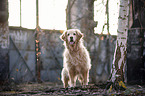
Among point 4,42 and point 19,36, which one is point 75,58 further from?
point 19,36

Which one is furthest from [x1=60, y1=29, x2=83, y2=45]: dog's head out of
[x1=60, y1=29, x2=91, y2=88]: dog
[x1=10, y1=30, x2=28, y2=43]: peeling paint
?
[x1=10, y1=30, x2=28, y2=43]: peeling paint

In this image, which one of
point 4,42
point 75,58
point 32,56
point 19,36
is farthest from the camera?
point 32,56

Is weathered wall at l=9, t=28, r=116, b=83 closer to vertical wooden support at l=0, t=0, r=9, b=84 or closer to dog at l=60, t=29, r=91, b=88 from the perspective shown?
vertical wooden support at l=0, t=0, r=9, b=84

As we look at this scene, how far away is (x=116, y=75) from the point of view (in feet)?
17.3

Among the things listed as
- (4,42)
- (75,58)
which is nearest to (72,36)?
(75,58)

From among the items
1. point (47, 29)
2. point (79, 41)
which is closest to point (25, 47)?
point (47, 29)

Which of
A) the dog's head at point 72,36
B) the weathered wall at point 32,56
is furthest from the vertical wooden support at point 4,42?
the dog's head at point 72,36

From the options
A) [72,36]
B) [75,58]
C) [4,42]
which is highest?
[72,36]

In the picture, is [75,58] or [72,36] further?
[75,58]

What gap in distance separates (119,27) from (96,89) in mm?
1900

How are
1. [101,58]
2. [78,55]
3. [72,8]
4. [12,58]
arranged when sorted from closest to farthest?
1. [78,55]
2. [72,8]
3. [12,58]
4. [101,58]

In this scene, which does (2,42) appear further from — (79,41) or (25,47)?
(79,41)

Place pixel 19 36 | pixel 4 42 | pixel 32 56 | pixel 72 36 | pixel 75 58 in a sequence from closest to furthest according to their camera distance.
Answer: pixel 72 36 < pixel 75 58 < pixel 4 42 < pixel 19 36 < pixel 32 56

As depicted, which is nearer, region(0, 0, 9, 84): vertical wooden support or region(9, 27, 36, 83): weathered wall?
region(0, 0, 9, 84): vertical wooden support
